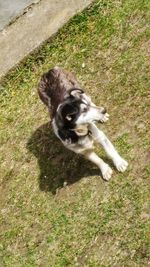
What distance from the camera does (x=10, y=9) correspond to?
9930 millimetres

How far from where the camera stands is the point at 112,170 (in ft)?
23.2

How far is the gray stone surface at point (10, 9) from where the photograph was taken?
991cm

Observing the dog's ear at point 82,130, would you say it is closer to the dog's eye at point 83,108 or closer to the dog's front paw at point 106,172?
the dog's eye at point 83,108

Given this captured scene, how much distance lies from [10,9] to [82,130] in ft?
13.7

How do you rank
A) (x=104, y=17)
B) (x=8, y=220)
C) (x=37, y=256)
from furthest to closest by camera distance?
1. (x=104, y=17)
2. (x=8, y=220)
3. (x=37, y=256)

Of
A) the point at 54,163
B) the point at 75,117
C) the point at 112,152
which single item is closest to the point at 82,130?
the point at 75,117

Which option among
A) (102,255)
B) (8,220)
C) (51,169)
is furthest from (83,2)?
Result: (102,255)

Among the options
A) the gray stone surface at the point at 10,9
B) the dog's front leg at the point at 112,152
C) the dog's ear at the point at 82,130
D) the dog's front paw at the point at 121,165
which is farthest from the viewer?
the gray stone surface at the point at 10,9

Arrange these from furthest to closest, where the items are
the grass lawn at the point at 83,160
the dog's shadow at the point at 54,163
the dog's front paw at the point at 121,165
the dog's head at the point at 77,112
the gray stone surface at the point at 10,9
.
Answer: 1. the gray stone surface at the point at 10,9
2. the dog's shadow at the point at 54,163
3. the dog's front paw at the point at 121,165
4. the grass lawn at the point at 83,160
5. the dog's head at the point at 77,112

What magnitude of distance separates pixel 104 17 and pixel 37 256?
404 cm

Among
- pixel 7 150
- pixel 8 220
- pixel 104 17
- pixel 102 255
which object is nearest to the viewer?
pixel 102 255

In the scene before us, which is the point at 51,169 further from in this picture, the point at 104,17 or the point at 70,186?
the point at 104,17

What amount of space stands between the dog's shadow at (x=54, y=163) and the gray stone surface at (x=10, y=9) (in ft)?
8.19

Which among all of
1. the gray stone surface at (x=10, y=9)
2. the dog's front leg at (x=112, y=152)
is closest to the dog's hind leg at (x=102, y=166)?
the dog's front leg at (x=112, y=152)
